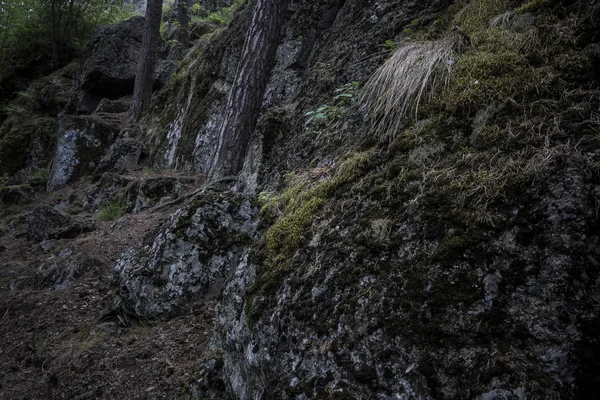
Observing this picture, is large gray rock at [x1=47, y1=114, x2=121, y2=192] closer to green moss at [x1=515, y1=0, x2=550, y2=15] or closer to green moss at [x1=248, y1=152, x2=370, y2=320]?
green moss at [x1=248, y1=152, x2=370, y2=320]

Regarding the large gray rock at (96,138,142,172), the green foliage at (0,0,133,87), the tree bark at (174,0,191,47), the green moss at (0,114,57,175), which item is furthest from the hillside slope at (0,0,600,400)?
the green foliage at (0,0,133,87)

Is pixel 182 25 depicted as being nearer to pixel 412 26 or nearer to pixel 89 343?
→ pixel 412 26

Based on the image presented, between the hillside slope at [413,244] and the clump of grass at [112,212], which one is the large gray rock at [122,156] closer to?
the clump of grass at [112,212]

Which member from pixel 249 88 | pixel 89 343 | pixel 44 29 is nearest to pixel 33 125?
pixel 44 29

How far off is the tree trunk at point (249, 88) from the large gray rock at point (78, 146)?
6.70 meters

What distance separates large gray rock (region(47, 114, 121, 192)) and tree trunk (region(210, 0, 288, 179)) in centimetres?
670

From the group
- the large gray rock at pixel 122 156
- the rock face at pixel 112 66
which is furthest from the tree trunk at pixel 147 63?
the large gray rock at pixel 122 156

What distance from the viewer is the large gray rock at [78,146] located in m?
11.0

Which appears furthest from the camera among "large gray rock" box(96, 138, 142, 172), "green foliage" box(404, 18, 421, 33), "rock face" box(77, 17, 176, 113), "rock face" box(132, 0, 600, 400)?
"rock face" box(77, 17, 176, 113)

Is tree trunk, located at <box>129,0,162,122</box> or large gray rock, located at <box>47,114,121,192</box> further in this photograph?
tree trunk, located at <box>129,0,162,122</box>

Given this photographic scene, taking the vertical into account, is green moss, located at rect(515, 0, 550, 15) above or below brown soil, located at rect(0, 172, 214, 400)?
above

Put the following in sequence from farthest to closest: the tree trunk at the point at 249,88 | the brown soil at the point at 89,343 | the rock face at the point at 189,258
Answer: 1. the tree trunk at the point at 249,88
2. the rock face at the point at 189,258
3. the brown soil at the point at 89,343

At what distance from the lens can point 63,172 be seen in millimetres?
10922

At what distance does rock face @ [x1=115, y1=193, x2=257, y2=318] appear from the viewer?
13.2ft
